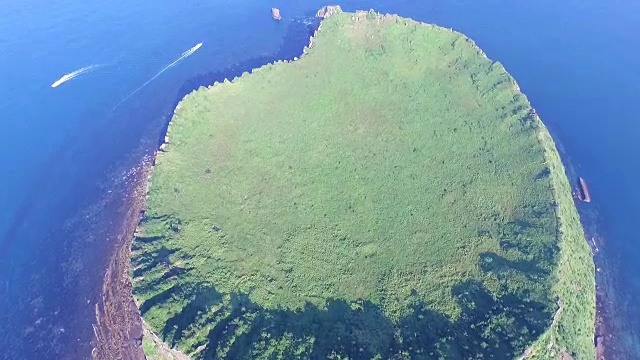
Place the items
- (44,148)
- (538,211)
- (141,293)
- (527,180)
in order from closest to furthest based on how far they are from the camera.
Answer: (141,293), (538,211), (527,180), (44,148)

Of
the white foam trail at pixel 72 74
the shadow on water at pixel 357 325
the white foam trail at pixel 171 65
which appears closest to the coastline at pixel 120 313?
the shadow on water at pixel 357 325

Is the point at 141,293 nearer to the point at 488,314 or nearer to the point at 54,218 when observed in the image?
the point at 54,218

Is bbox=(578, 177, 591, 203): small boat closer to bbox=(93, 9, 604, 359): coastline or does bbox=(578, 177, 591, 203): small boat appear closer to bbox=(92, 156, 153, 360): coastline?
bbox=(93, 9, 604, 359): coastline

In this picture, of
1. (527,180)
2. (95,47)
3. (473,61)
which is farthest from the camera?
(95,47)

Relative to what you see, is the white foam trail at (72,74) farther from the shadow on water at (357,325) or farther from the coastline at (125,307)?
the shadow on water at (357,325)

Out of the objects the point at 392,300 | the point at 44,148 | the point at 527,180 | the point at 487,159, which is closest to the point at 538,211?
the point at 527,180

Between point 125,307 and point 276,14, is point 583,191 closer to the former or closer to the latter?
point 125,307

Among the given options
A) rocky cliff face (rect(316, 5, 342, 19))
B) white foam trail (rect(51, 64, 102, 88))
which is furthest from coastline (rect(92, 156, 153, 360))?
rocky cliff face (rect(316, 5, 342, 19))
